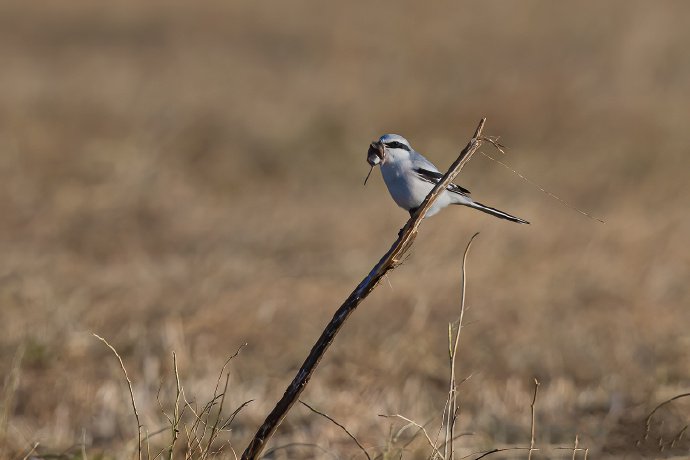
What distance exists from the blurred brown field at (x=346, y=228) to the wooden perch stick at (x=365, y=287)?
62 centimetres

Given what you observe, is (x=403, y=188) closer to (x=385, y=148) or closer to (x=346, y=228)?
(x=385, y=148)

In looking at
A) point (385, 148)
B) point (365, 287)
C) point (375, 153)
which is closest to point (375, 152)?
point (375, 153)

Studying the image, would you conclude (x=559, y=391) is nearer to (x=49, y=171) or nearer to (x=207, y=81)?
(x=49, y=171)

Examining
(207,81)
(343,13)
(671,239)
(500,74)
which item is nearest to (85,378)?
(671,239)

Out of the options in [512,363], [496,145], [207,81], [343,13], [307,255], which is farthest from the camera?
[343,13]

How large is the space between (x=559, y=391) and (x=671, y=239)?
332 centimetres

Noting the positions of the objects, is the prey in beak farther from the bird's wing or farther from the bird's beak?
the bird's wing

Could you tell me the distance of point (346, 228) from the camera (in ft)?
28.3

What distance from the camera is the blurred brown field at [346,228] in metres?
5.29

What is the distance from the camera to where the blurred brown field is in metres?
5.29

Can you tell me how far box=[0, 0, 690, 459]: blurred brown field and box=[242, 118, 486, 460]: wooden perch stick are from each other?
2.03ft

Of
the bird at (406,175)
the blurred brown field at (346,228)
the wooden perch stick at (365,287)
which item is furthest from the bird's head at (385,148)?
the blurred brown field at (346,228)

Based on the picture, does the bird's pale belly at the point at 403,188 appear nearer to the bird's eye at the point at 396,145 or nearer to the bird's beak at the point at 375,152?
the bird's eye at the point at 396,145

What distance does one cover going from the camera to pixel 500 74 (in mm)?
12070
